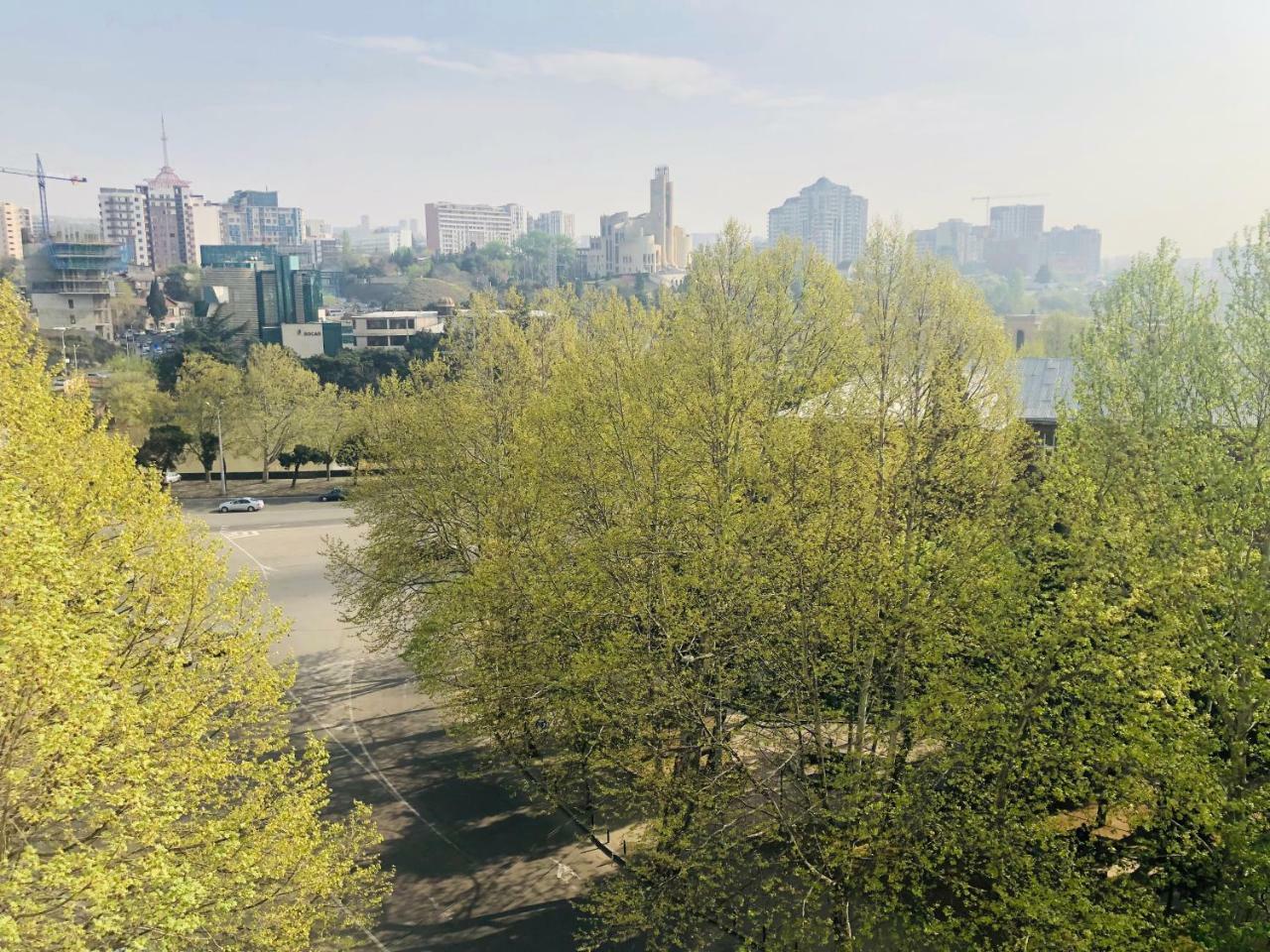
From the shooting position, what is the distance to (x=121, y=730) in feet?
28.5

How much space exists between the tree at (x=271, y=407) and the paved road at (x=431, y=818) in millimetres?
22108

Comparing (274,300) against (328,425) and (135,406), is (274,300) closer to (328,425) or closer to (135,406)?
(135,406)

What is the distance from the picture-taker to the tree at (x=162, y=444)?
148 feet

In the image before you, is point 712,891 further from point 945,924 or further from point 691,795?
point 945,924

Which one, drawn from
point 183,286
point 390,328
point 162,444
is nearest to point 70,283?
point 183,286

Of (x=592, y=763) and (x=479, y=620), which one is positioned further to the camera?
(x=479, y=620)

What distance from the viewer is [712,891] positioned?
13.7 meters

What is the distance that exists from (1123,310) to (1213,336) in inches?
75.0

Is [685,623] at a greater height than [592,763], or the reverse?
[685,623]

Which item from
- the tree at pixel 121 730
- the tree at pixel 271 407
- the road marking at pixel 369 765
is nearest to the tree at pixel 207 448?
the tree at pixel 271 407

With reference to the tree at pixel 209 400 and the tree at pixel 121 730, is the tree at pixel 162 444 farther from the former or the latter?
the tree at pixel 121 730

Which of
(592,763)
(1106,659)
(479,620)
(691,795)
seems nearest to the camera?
(1106,659)

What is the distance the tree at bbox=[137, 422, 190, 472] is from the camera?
45.1 metres

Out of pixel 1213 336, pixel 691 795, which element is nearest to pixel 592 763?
pixel 691 795
